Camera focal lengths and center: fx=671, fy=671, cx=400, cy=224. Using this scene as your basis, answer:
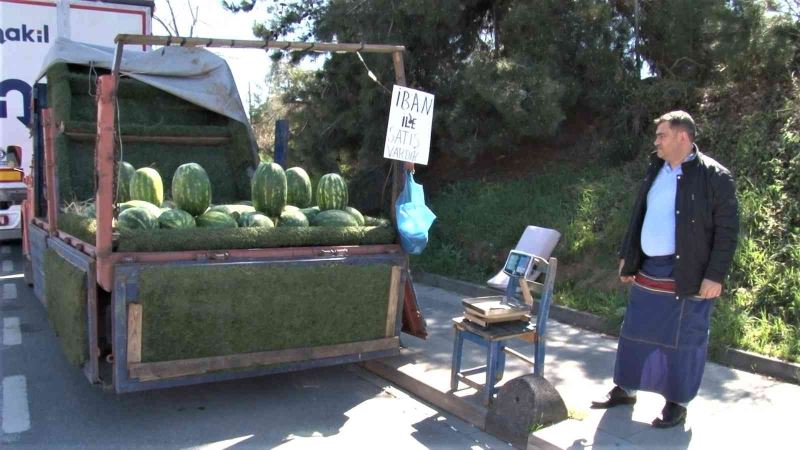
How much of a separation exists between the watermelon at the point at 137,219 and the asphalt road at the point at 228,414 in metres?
1.36

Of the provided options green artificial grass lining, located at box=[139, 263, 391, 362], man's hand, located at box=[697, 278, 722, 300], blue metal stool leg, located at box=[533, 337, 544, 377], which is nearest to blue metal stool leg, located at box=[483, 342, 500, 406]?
blue metal stool leg, located at box=[533, 337, 544, 377]

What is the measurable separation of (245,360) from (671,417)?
2.83 m

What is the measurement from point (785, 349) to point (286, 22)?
10.2 m

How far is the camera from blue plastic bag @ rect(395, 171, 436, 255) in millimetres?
5168

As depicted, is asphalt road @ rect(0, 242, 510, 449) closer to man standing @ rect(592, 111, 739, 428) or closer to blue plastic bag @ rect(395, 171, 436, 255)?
man standing @ rect(592, 111, 739, 428)

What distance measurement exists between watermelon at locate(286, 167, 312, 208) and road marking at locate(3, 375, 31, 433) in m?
2.54

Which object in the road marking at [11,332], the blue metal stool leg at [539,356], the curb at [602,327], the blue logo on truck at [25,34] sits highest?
the blue logo on truck at [25,34]

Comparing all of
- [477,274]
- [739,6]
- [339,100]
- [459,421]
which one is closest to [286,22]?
[339,100]

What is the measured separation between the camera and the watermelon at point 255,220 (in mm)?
5031

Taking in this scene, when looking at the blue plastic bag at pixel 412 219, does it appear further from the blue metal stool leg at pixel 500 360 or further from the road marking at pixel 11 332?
the road marking at pixel 11 332

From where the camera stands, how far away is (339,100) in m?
12.0

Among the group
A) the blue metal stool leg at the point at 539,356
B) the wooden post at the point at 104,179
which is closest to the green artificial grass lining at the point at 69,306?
the wooden post at the point at 104,179

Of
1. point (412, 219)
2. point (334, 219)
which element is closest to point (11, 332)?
point (334, 219)

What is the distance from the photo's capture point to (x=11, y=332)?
7027 millimetres
